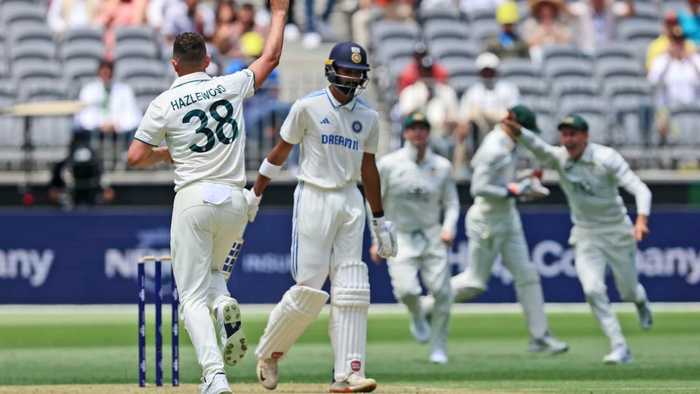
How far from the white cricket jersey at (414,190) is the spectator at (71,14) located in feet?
33.1

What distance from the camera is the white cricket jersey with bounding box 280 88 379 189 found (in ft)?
35.8

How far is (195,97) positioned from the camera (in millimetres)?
9898

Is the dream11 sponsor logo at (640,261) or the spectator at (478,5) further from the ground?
the spectator at (478,5)

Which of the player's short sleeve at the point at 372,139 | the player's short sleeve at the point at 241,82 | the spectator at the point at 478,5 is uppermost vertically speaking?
the spectator at the point at 478,5

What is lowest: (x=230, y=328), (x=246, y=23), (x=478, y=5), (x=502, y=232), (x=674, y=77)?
(x=230, y=328)

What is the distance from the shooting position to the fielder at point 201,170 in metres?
9.83

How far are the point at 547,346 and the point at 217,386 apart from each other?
21.6 ft

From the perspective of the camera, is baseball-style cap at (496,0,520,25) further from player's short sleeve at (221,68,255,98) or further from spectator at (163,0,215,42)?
player's short sleeve at (221,68,255,98)

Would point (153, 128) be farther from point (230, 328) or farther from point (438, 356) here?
point (438, 356)

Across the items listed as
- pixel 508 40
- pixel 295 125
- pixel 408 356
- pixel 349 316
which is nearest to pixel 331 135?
Answer: pixel 295 125

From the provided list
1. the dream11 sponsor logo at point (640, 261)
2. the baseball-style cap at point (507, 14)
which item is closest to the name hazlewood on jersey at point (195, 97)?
the dream11 sponsor logo at point (640, 261)

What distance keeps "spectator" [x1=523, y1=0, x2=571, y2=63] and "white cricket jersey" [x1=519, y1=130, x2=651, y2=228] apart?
34.1 ft

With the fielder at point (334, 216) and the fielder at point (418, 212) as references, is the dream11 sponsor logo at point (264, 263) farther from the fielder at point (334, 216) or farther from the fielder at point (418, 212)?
the fielder at point (334, 216)

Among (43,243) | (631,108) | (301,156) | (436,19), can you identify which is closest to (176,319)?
(301,156)
